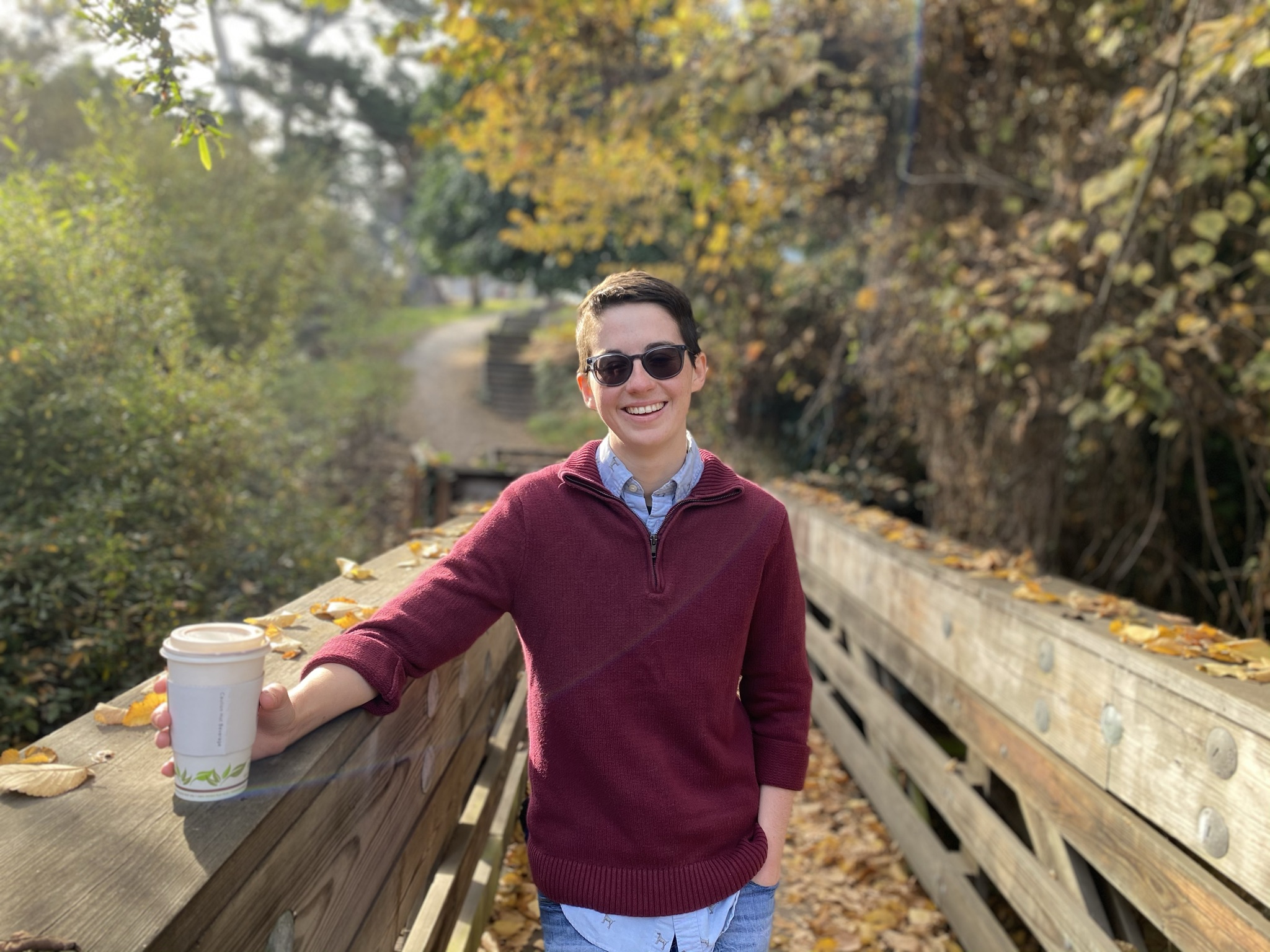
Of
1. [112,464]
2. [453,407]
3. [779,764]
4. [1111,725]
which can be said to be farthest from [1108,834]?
[453,407]

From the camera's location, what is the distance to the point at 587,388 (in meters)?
2.03

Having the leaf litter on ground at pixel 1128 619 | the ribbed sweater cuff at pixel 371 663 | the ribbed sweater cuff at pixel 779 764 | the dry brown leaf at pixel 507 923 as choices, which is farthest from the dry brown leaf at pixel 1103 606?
the ribbed sweater cuff at pixel 371 663

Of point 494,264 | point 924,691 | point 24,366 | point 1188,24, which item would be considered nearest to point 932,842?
point 924,691

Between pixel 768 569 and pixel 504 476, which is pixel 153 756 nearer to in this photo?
pixel 768 569

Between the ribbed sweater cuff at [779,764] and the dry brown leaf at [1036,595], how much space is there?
158cm

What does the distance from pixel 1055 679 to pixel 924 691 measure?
54.6 inches

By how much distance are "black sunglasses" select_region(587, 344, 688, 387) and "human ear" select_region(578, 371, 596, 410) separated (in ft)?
0.26

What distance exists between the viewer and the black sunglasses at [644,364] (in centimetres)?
189

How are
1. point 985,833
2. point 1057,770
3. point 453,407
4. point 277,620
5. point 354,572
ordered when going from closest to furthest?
point 277,620 → point 354,572 → point 1057,770 → point 985,833 → point 453,407

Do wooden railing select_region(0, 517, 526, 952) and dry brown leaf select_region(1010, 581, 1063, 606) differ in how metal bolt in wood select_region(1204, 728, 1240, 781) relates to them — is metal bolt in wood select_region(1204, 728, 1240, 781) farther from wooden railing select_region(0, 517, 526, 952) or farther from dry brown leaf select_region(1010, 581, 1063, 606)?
wooden railing select_region(0, 517, 526, 952)

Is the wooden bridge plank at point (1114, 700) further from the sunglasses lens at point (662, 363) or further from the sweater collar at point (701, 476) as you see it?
the sunglasses lens at point (662, 363)

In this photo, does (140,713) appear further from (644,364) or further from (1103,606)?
(1103,606)

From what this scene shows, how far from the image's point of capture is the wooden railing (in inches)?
42.6

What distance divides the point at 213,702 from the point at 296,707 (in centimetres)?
25
